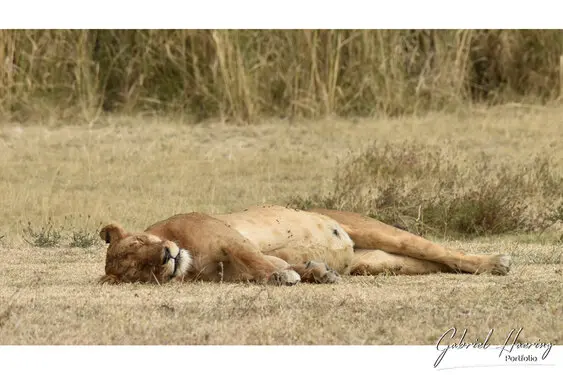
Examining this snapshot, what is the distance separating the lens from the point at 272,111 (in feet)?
55.3

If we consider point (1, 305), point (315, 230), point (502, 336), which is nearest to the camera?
point (502, 336)

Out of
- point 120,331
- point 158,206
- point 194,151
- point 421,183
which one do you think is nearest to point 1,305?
point 120,331

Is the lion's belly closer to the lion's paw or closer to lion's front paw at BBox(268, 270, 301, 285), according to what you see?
lion's front paw at BBox(268, 270, 301, 285)

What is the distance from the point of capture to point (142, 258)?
313 inches

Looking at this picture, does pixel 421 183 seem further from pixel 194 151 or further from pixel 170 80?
pixel 170 80

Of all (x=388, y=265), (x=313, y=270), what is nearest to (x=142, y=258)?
(x=313, y=270)

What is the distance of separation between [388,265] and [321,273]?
900 millimetres

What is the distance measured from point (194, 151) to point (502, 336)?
29.7ft

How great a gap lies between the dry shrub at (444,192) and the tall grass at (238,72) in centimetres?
233

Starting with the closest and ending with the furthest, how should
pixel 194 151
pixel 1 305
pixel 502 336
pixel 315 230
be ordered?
pixel 502 336 → pixel 1 305 → pixel 315 230 → pixel 194 151

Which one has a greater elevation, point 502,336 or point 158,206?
point 502,336

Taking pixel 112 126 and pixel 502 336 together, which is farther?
pixel 112 126

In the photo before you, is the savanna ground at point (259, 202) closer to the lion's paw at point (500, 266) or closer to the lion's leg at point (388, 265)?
the lion's paw at point (500, 266)
